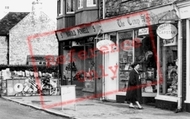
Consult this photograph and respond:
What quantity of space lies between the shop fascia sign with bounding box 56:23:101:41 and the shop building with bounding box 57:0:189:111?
0.24ft

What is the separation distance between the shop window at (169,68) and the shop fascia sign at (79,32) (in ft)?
17.4

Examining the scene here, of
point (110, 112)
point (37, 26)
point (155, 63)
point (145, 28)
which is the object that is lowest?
point (110, 112)

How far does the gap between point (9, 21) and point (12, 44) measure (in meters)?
5.24

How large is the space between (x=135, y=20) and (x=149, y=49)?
54.1 inches

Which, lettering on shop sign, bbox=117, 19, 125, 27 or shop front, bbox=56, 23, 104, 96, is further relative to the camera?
shop front, bbox=56, 23, 104, 96

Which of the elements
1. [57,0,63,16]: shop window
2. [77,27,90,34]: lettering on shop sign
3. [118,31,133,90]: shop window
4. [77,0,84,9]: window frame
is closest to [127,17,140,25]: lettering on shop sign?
[118,31,133,90]: shop window

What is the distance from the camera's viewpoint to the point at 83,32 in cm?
2320

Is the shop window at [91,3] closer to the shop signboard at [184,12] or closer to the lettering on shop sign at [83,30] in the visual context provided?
the lettering on shop sign at [83,30]

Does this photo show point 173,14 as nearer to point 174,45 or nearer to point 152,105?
point 174,45

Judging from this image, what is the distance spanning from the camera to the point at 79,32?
2375 centimetres

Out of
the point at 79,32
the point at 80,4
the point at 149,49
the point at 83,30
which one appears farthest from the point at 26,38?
the point at 149,49

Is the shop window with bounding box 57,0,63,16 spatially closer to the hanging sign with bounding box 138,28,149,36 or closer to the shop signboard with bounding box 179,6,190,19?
the hanging sign with bounding box 138,28,149,36

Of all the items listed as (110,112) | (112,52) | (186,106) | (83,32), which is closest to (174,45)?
→ (186,106)

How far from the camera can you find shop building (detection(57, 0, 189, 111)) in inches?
604
